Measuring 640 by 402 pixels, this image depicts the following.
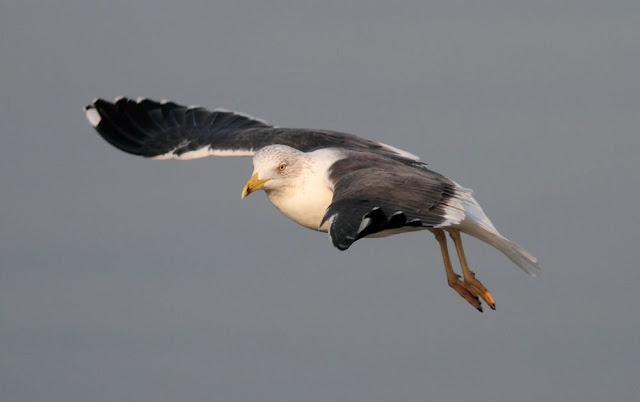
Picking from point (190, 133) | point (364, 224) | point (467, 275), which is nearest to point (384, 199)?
point (364, 224)

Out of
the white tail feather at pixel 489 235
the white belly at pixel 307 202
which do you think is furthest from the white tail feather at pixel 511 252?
the white belly at pixel 307 202

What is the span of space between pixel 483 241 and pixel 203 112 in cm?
592

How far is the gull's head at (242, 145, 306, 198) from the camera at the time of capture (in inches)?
701

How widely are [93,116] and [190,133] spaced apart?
5.44ft

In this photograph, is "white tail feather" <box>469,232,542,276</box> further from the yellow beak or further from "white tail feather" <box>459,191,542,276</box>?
the yellow beak

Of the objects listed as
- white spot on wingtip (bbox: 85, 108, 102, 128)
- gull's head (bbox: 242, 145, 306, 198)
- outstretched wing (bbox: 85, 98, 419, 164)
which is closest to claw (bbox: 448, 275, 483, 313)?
outstretched wing (bbox: 85, 98, 419, 164)

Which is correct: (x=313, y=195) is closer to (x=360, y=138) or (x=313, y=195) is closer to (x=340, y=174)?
(x=340, y=174)

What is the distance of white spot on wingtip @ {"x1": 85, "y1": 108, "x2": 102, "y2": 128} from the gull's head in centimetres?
509

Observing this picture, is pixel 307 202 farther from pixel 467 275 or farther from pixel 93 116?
pixel 93 116

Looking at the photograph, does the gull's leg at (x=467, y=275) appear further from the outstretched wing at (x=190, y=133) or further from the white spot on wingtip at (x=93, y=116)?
the white spot on wingtip at (x=93, y=116)

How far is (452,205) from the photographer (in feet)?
53.0

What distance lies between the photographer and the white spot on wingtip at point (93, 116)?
22328mm

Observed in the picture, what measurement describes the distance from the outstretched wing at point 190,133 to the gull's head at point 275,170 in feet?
5.29

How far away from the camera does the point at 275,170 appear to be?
17.9 metres
